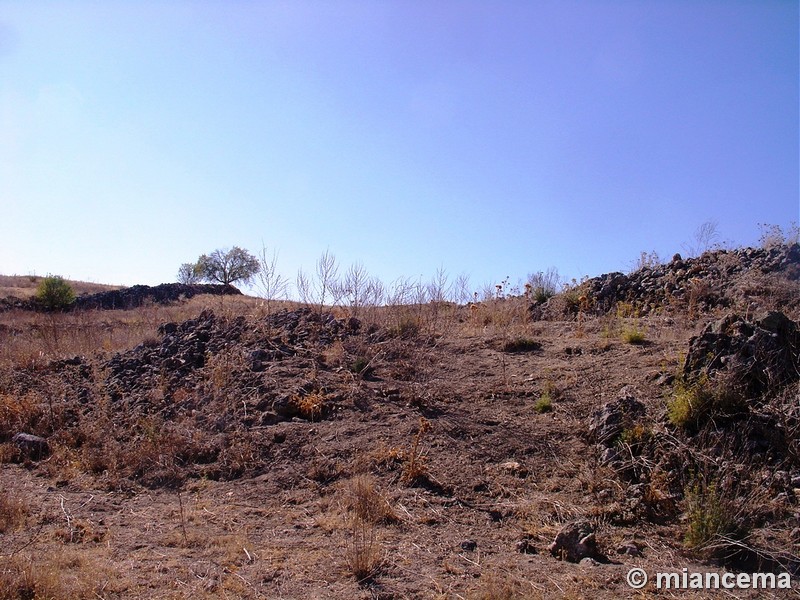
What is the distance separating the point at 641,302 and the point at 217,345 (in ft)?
23.4

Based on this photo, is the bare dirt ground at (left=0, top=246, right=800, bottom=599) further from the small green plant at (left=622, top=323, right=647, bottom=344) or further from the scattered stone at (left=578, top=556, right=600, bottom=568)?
the small green plant at (left=622, top=323, right=647, bottom=344)

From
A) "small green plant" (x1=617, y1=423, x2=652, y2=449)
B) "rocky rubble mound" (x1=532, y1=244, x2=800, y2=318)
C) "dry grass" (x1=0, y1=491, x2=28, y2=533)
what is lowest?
"dry grass" (x1=0, y1=491, x2=28, y2=533)

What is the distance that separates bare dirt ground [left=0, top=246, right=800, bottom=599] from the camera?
3576mm

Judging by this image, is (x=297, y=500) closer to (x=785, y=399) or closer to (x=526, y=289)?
(x=785, y=399)

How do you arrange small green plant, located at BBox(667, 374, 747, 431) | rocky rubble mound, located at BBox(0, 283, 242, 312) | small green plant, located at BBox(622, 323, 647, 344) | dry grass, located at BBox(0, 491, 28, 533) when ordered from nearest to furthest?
dry grass, located at BBox(0, 491, 28, 533) < small green plant, located at BBox(667, 374, 747, 431) < small green plant, located at BBox(622, 323, 647, 344) < rocky rubble mound, located at BBox(0, 283, 242, 312)

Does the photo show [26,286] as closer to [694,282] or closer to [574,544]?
[694,282]

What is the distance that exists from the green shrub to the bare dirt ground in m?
20.3

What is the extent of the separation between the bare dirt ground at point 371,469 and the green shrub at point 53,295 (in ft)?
66.5

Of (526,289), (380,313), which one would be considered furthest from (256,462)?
(526,289)

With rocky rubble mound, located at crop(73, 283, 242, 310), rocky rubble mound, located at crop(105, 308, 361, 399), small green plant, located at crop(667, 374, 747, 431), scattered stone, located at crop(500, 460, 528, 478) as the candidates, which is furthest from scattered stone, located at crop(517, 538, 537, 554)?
rocky rubble mound, located at crop(73, 283, 242, 310)

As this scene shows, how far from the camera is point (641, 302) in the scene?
32.4 feet

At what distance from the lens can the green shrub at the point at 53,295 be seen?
26312mm

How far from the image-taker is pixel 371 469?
5156 millimetres

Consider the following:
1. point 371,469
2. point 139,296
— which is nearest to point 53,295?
point 139,296
